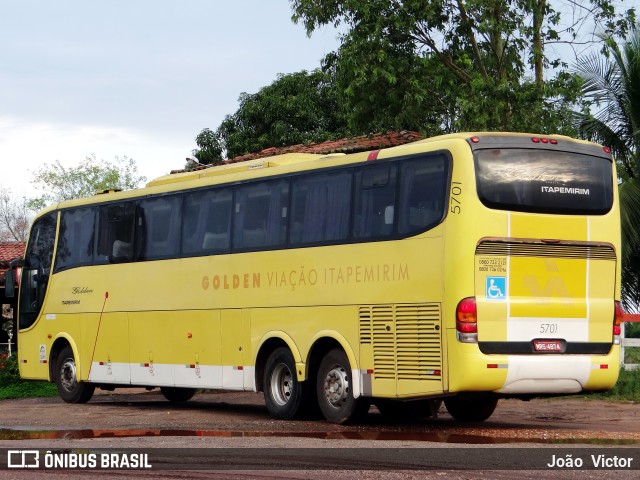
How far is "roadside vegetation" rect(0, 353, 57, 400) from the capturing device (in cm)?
2731

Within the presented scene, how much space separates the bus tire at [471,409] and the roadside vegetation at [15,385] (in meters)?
11.5

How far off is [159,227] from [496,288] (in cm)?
753

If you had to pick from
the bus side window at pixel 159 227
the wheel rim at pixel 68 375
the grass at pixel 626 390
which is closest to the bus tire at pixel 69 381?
the wheel rim at pixel 68 375

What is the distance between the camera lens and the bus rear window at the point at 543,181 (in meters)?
15.8

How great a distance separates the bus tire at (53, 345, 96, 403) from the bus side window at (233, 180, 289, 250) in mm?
5602

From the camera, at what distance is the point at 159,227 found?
2145cm

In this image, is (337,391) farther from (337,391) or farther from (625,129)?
(625,129)

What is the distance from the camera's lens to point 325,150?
31.0 meters

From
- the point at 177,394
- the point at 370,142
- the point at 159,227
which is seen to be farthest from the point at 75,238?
the point at 370,142

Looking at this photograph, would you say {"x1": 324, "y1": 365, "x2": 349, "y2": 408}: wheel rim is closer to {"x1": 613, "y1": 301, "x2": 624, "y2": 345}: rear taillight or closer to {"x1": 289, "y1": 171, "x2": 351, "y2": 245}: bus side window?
{"x1": 289, "y1": 171, "x2": 351, "y2": 245}: bus side window

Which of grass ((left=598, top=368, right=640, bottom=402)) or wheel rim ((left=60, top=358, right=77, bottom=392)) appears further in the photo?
wheel rim ((left=60, top=358, right=77, bottom=392))

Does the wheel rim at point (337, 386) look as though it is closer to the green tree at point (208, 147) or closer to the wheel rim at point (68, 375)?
the wheel rim at point (68, 375)

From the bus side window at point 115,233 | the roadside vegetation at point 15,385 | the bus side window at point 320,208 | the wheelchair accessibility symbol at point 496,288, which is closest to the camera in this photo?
the wheelchair accessibility symbol at point 496,288

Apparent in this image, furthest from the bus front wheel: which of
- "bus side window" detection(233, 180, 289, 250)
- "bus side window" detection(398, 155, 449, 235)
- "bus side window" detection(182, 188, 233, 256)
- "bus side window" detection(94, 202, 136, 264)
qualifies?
"bus side window" detection(94, 202, 136, 264)
